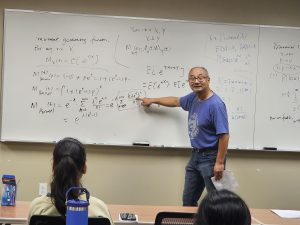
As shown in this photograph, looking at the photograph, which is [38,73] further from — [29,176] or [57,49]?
[29,176]

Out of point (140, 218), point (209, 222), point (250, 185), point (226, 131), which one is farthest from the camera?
point (250, 185)

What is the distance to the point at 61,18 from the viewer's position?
3.97m

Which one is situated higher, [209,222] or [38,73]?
[38,73]

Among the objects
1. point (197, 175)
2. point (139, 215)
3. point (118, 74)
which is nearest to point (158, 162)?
point (197, 175)

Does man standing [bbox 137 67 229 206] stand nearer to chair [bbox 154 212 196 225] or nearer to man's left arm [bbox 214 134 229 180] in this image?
man's left arm [bbox 214 134 229 180]

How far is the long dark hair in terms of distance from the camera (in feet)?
6.62

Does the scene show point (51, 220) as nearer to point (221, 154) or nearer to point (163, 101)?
point (221, 154)

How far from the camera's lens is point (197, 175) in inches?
152

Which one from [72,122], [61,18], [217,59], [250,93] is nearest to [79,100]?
[72,122]

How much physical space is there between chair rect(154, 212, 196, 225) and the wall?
2077mm

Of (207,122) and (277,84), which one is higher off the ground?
(277,84)

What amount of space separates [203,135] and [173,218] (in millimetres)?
1691

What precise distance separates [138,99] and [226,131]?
0.94 m

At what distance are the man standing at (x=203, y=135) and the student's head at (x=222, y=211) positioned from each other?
7.31ft
